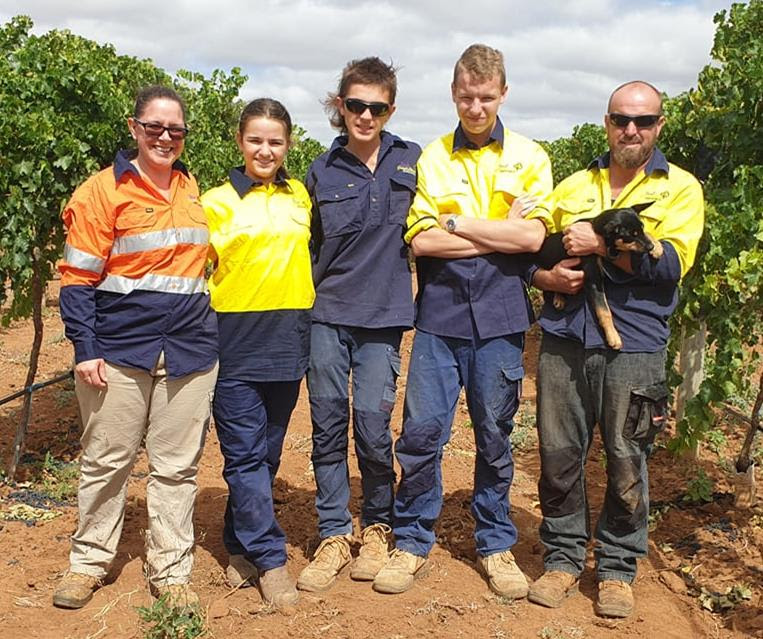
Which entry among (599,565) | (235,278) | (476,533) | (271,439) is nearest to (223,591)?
(271,439)

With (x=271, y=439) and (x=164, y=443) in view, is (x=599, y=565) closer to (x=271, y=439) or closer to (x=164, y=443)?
(x=271, y=439)

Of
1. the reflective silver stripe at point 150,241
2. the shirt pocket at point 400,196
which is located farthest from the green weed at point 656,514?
the reflective silver stripe at point 150,241

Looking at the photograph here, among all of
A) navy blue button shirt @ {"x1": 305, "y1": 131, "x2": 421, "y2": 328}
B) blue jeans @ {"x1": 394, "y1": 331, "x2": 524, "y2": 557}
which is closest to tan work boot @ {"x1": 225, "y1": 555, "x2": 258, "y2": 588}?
blue jeans @ {"x1": 394, "y1": 331, "x2": 524, "y2": 557}

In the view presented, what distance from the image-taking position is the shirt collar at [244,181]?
3770 millimetres

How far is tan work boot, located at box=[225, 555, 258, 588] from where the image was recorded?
4.09 meters

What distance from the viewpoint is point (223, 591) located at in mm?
4074

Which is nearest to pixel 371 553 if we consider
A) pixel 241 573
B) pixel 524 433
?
pixel 241 573

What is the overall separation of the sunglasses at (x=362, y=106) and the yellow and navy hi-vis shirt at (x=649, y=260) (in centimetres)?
96

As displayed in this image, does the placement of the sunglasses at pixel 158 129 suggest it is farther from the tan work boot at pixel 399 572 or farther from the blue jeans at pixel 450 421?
the tan work boot at pixel 399 572

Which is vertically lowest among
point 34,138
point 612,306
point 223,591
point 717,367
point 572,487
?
point 223,591

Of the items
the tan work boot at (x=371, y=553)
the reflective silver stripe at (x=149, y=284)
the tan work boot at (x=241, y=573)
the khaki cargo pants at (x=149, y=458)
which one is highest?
the reflective silver stripe at (x=149, y=284)

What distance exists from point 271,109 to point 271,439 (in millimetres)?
1492

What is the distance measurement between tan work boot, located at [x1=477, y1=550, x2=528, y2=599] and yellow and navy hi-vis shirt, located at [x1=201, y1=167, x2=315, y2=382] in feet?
4.25

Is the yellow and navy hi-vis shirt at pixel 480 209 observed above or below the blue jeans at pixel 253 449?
above
